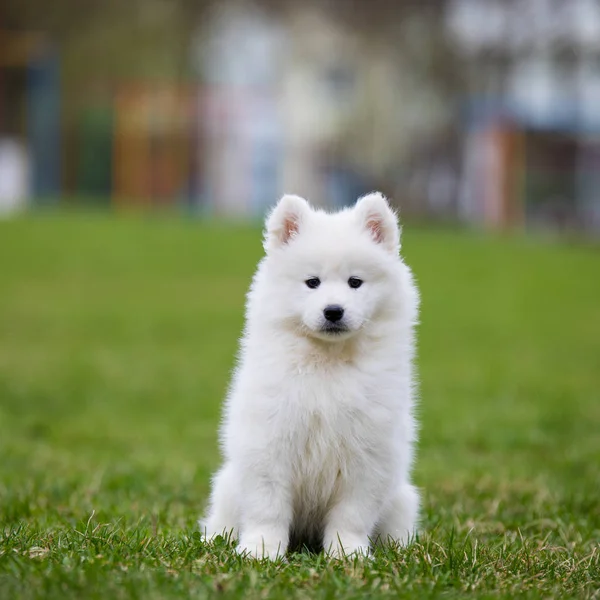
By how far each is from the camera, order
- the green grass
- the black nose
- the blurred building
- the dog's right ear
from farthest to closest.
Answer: the blurred building, the dog's right ear, the black nose, the green grass

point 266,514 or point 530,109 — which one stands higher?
point 530,109

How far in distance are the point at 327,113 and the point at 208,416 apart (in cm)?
4081

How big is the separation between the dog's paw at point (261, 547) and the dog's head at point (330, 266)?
89cm

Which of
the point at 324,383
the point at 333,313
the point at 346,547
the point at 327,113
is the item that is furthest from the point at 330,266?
the point at 327,113

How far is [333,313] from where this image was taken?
454 cm

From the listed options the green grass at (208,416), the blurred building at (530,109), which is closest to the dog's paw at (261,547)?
the green grass at (208,416)

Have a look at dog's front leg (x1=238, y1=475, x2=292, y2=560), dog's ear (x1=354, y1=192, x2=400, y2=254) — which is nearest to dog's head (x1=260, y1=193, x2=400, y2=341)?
dog's ear (x1=354, y1=192, x2=400, y2=254)

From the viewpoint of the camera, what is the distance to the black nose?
4531 mm

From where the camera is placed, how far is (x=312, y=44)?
50.1 meters

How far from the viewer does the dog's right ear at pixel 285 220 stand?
4852 mm

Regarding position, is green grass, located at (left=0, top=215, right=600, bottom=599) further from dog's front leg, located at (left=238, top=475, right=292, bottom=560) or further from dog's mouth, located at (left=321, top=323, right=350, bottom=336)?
dog's mouth, located at (left=321, top=323, right=350, bottom=336)

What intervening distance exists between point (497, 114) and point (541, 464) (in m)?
37.8

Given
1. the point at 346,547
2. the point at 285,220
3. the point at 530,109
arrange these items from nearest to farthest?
1. the point at 346,547
2. the point at 285,220
3. the point at 530,109

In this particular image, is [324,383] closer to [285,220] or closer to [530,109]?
[285,220]
